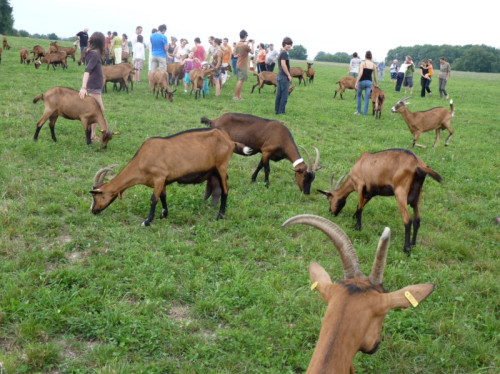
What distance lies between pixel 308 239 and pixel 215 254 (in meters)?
1.41

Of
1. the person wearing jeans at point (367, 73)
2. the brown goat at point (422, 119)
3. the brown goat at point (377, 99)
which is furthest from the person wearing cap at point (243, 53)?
the brown goat at point (422, 119)

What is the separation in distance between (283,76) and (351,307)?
38.0ft

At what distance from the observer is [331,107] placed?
17.0 m

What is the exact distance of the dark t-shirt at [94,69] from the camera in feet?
27.3

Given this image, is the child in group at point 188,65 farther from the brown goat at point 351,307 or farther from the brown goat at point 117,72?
the brown goat at point 351,307

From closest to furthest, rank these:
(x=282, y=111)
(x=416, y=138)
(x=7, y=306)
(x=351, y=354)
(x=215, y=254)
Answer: (x=351, y=354) < (x=7, y=306) < (x=215, y=254) < (x=416, y=138) < (x=282, y=111)

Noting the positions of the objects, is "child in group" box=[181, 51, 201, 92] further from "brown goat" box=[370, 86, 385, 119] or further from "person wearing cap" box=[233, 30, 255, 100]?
"brown goat" box=[370, 86, 385, 119]

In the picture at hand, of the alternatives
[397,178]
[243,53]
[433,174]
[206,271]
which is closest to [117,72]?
[243,53]

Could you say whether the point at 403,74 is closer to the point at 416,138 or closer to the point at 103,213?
the point at 416,138

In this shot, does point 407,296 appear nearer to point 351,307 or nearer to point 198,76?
point 351,307

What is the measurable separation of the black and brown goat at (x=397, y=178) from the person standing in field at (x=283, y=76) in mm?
7466

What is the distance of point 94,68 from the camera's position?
8445mm

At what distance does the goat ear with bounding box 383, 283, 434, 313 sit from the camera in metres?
2.47

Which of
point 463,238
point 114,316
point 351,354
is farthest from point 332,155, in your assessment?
point 351,354
